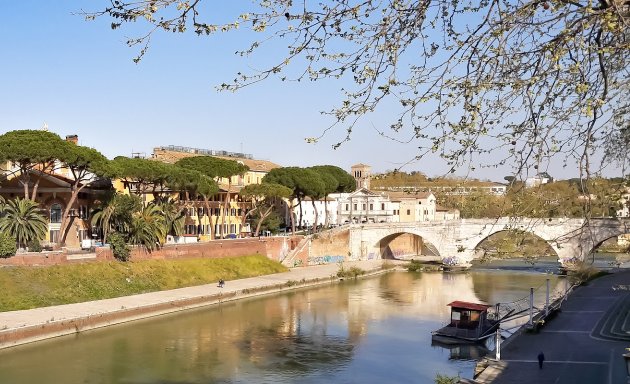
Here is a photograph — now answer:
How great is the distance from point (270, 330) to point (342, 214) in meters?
46.6

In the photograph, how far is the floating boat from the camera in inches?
990

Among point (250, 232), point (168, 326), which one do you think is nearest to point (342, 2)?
point (168, 326)

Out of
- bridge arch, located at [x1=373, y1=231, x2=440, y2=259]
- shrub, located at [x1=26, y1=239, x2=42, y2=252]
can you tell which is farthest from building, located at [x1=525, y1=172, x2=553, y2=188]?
bridge arch, located at [x1=373, y1=231, x2=440, y2=259]

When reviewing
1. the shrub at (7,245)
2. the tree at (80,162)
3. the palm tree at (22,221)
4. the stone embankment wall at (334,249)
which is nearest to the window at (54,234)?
the tree at (80,162)

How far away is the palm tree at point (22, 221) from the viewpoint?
29.5m

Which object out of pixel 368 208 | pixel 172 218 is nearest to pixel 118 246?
pixel 172 218

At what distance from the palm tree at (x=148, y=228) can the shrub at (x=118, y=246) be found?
121cm

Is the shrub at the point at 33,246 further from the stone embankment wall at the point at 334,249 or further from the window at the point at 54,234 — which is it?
the stone embankment wall at the point at 334,249

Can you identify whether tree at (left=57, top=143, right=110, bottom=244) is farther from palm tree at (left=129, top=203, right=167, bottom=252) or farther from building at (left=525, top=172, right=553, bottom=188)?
building at (left=525, top=172, right=553, bottom=188)

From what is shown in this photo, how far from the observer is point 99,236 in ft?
123

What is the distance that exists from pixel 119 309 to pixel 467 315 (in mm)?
12996

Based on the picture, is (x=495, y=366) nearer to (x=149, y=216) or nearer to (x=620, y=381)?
(x=620, y=381)

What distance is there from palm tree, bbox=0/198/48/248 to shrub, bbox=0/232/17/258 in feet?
2.95

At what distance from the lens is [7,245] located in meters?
27.9
